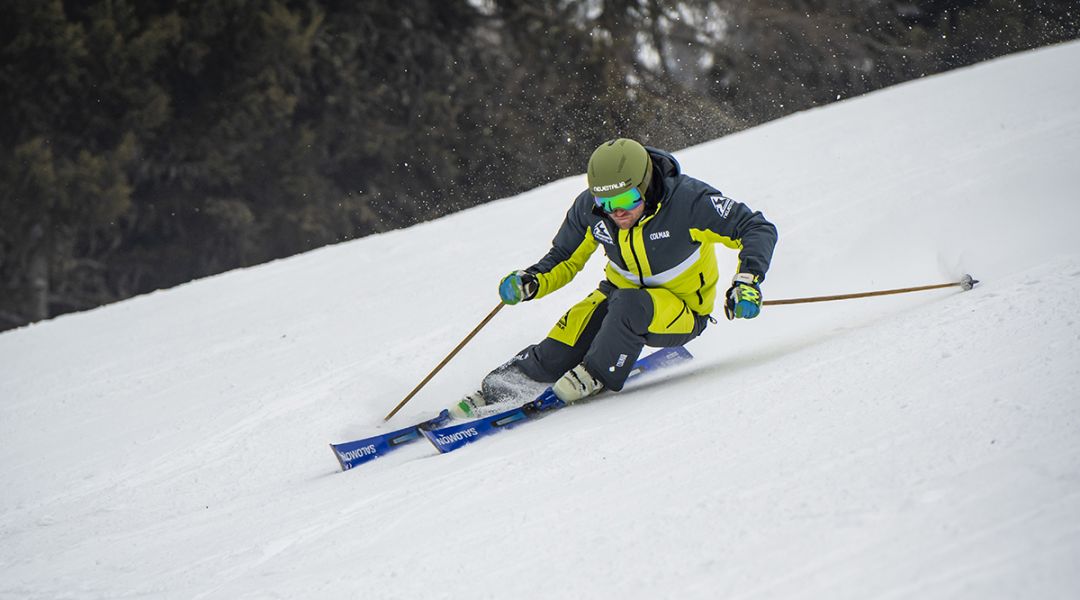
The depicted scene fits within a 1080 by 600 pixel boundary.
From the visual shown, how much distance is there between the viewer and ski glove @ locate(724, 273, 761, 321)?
357 centimetres

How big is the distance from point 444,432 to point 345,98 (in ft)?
47.8

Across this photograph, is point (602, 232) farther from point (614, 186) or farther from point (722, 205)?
point (722, 205)

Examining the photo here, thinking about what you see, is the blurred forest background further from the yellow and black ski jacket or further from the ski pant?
the yellow and black ski jacket

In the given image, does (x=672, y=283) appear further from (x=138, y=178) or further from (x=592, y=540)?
(x=138, y=178)

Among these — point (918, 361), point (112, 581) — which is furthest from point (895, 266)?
point (112, 581)

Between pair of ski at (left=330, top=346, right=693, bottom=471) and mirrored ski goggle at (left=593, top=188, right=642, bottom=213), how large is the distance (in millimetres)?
785

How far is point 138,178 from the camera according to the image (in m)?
16.0

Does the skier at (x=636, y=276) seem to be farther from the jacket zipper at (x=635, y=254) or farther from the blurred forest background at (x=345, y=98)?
the blurred forest background at (x=345, y=98)

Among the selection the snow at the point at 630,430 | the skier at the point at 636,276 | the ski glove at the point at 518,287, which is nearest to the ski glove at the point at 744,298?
the skier at the point at 636,276

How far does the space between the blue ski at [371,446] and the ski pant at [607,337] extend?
37cm

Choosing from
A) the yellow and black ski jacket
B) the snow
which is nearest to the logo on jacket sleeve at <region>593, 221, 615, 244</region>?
the yellow and black ski jacket

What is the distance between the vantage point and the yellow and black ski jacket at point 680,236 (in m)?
3.87

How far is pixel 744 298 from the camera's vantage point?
11.8 ft

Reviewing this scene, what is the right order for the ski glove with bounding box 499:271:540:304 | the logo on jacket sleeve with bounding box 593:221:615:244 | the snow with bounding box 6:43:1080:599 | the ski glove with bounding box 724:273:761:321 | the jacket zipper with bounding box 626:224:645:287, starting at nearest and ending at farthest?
1. the snow with bounding box 6:43:1080:599
2. the ski glove with bounding box 724:273:761:321
3. the jacket zipper with bounding box 626:224:645:287
4. the logo on jacket sleeve with bounding box 593:221:615:244
5. the ski glove with bounding box 499:271:540:304
